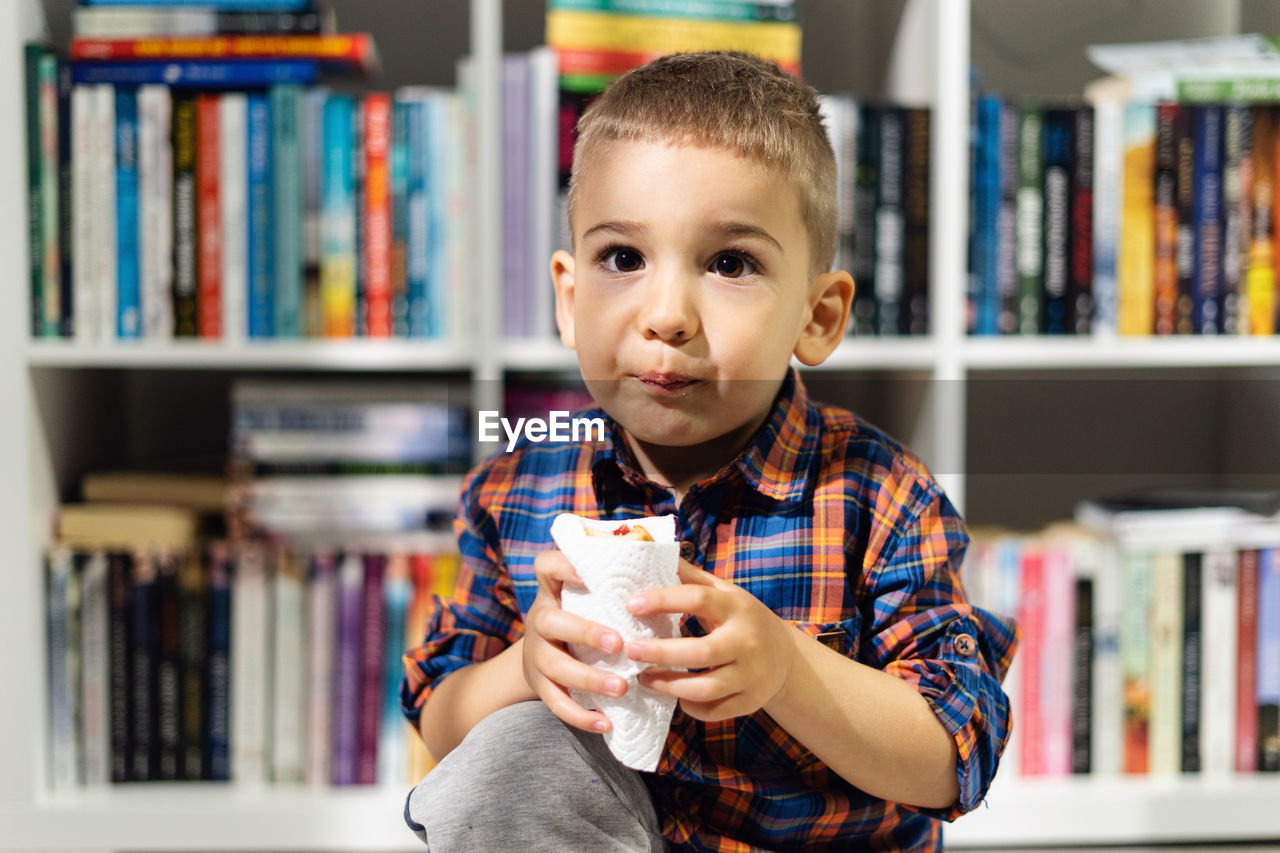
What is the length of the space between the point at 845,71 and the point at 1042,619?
0.66m

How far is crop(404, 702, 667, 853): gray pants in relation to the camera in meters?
0.46

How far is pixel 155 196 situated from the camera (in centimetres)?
101

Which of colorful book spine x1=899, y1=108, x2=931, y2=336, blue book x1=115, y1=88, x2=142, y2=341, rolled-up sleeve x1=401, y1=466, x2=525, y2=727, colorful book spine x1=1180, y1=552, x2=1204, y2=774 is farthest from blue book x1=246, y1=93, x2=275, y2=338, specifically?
colorful book spine x1=1180, y1=552, x2=1204, y2=774

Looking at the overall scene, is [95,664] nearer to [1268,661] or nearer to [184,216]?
[184,216]

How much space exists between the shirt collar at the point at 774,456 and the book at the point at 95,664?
2.54 feet

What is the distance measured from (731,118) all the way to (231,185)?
75 cm

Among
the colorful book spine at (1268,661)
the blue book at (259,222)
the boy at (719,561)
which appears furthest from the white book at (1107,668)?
the blue book at (259,222)

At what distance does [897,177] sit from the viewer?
1030mm

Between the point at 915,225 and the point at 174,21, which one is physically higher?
the point at 174,21

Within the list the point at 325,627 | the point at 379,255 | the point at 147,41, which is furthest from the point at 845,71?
the point at 325,627

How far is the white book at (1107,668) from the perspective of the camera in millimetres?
1071

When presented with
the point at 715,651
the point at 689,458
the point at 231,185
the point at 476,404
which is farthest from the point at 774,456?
the point at 231,185

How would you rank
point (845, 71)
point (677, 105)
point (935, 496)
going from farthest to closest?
point (845, 71) → point (935, 496) → point (677, 105)

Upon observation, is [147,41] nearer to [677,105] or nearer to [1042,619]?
[677,105]
